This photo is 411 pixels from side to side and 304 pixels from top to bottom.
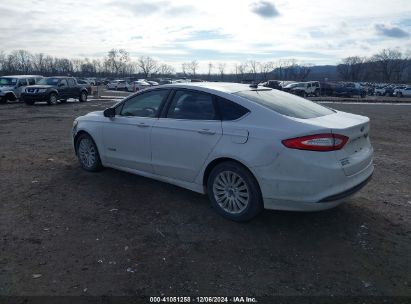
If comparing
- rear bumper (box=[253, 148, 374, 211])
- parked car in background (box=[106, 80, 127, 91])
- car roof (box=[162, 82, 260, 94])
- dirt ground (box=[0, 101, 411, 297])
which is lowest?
dirt ground (box=[0, 101, 411, 297])

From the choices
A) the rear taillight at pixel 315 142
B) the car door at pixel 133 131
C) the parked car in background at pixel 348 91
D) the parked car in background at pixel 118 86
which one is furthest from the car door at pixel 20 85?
the parked car in background at pixel 348 91

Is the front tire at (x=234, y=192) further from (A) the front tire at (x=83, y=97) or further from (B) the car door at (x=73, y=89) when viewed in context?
(A) the front tire at (x=83, y=97)

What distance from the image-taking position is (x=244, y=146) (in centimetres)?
418

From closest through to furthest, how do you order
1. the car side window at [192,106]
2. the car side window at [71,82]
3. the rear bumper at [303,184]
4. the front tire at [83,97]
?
the rear bumper at [303,184] → the car side window at [192,106] → the car side window at [71,82] → the front tire at [83,97]

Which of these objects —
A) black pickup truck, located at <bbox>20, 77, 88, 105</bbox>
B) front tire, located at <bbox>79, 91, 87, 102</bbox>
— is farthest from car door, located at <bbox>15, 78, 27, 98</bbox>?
front tire, located at <bbox>79, 91, 87, 102</bbox>

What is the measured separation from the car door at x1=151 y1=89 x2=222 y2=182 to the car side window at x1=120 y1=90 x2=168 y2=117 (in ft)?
0.74

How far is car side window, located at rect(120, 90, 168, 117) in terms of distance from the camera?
17.3 feet

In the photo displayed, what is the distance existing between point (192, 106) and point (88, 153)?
245 centimetres

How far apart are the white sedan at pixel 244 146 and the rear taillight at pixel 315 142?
10mm

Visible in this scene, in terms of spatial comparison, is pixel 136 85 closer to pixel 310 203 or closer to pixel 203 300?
pixel 310 203

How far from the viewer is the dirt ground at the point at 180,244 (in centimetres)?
327

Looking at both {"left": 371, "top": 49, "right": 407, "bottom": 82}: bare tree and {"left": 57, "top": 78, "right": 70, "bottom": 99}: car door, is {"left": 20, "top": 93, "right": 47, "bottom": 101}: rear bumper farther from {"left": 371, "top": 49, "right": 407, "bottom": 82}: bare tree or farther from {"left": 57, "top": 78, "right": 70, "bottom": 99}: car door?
{"left": 371, "top": 49, "right": 407, "bottom": 82}: bare tree

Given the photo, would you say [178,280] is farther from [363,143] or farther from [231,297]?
[363,143]

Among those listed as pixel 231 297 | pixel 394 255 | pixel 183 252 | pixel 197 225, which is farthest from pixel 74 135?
pixel 394 255
